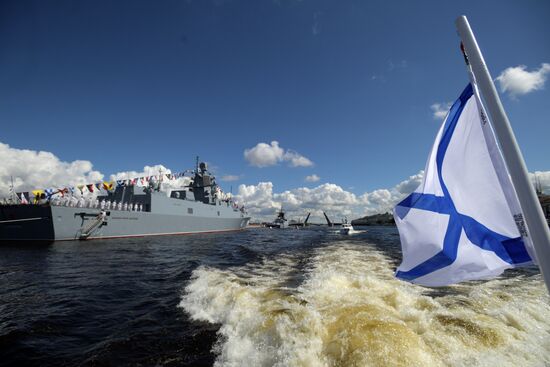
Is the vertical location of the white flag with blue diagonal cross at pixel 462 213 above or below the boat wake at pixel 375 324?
above

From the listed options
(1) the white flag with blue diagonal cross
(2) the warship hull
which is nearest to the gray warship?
(2) the warship hull

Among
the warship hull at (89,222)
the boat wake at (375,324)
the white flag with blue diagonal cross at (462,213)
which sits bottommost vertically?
the boat wake at (375,324)

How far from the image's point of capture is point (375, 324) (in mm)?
4301

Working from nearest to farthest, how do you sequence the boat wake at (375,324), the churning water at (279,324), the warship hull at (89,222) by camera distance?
the boat wake at (375,324) → the churning water at (279,324) → the warship hull at (89,222)

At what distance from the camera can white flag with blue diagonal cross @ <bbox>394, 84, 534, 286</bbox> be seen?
2.19 m

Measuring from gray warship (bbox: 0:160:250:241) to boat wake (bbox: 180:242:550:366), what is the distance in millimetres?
27461

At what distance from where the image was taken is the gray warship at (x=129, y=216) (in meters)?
26.1

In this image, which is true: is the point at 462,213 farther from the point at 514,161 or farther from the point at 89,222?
the point at 89,222

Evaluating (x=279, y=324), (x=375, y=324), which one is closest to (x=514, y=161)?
(x=375, y=324)

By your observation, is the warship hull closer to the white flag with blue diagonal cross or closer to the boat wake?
the boat wake

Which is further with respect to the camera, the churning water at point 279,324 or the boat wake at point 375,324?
the churning water at point 279,324

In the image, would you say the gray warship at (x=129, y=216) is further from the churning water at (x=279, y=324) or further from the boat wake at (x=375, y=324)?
the boat wake at (x=375, y=324)

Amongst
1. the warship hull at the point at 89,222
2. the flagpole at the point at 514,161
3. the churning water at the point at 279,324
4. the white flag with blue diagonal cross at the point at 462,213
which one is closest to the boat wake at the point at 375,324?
the churning water at the point at 279,324

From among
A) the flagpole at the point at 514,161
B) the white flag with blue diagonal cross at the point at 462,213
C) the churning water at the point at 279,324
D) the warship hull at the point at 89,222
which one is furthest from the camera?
the warship hull at the point at 89,222
